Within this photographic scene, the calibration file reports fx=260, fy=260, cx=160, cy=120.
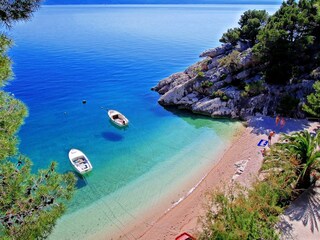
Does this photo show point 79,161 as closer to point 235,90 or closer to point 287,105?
point 235,90

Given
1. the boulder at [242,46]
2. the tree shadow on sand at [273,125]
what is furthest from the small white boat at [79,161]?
the boulder at [242,46]

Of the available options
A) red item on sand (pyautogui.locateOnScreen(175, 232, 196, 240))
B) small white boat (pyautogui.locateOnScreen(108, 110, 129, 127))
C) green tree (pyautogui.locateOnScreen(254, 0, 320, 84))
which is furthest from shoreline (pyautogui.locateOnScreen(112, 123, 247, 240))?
green tree (pyautogui.locateOnScreen(254, 0, 320, 84))

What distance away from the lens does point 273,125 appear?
28562 mm

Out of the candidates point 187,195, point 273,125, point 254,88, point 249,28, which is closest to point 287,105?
point 273,125

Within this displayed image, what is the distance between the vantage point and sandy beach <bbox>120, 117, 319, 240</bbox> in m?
17.8

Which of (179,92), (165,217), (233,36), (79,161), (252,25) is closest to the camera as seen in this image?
(165,217)

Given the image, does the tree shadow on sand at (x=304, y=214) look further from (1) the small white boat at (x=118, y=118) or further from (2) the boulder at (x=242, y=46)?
(2) the boulder at (x=242, y=46)

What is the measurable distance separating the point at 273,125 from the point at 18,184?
26260mm

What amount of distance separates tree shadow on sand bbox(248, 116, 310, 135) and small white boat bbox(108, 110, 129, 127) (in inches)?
593

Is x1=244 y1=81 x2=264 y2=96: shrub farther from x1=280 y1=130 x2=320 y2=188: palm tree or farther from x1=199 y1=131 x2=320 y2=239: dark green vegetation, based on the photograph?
x1=280 y1=130 x2=320 y2=188: palm tree

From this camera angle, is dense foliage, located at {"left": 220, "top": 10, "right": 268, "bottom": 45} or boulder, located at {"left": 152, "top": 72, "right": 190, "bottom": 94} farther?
boulder, located at {"left": 152, "top": 72, "right": 190, "bottom": 94}

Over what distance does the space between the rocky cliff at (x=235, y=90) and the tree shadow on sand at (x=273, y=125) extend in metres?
1.29

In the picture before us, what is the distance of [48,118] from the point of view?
3538 centimetres

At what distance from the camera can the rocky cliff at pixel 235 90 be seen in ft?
99.8
